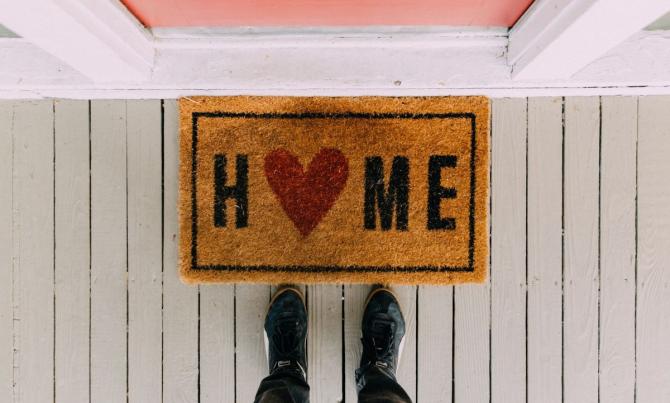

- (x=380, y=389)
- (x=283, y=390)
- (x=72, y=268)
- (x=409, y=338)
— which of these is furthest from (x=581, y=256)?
(x=72, y=268)

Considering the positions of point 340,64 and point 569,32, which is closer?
point 569,32

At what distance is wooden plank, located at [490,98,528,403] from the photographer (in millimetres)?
1292

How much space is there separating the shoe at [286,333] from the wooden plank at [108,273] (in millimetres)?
418

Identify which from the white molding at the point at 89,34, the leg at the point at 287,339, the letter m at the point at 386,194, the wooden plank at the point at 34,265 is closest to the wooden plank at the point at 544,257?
the letter m at the point at 386,194

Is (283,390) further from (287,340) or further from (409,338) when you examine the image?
(409,338)

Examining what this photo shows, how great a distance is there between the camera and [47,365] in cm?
132

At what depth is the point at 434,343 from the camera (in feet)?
4.30

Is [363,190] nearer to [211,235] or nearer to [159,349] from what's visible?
[211,235]

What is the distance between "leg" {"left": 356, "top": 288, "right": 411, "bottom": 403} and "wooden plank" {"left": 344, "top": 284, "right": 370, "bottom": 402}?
1.1 inches

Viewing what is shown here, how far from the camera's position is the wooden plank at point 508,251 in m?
1.29

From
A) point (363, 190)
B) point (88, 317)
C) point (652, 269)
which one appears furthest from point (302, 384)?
point (652, 269)

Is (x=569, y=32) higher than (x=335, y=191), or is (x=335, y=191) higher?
(x=569, y=32)

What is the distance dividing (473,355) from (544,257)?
1.11 ft

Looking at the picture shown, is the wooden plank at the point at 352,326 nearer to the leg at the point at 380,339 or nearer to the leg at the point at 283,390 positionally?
the leg at the point at 380,339
